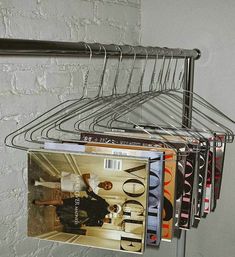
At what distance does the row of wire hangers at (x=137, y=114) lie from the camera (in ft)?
3.55

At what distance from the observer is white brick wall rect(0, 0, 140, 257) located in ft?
3.71

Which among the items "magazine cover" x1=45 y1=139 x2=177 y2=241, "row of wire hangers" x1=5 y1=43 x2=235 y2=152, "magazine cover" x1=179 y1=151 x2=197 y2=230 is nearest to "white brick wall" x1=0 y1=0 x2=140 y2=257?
"row of wire hangers" x1=5 y1=43 x2=235 y2=152

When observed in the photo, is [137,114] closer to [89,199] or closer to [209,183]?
[209,183]

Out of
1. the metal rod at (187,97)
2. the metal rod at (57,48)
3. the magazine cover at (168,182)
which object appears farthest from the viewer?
the metal rod at (187,97)

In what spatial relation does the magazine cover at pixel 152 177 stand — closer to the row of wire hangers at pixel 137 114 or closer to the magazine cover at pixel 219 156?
the row of wire hangers at pixel 137 114

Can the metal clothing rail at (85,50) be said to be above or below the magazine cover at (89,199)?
above

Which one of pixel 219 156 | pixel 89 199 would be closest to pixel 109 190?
pixel 89 199

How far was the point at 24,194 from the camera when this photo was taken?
1246mm

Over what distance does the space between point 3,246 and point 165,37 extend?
3.28 ft

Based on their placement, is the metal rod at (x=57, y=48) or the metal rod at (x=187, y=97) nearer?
the metal rod at (x=57, y=48)

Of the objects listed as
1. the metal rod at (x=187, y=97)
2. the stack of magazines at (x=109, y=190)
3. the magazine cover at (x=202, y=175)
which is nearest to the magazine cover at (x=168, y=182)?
the stack of magazines at (x=109, y=190)

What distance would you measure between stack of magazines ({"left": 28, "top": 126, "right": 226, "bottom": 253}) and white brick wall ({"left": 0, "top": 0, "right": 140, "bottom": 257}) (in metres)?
0.32

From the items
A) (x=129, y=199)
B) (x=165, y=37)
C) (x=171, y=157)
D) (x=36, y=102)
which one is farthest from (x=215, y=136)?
(x=165, y=37)

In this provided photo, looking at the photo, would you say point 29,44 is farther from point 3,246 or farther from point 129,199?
point 3,246
